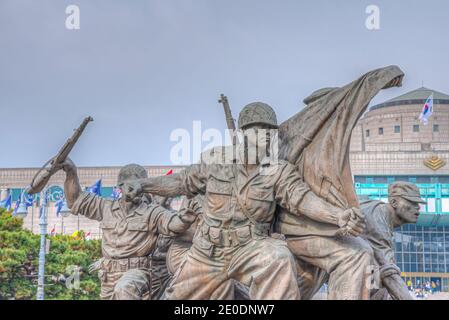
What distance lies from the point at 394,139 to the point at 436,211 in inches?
588

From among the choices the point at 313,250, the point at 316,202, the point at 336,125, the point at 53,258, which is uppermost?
the point at 336,125

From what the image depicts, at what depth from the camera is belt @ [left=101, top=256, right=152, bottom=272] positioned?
6676 mm

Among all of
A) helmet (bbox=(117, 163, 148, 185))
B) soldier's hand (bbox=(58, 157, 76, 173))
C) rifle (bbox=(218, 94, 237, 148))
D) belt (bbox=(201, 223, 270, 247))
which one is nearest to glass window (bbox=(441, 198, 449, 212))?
rifle (bbox=(218, 94, 237, 148))

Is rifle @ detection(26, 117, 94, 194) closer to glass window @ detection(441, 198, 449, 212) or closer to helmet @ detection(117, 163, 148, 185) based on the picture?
helmet @ detection(117, 163, 148, 185)

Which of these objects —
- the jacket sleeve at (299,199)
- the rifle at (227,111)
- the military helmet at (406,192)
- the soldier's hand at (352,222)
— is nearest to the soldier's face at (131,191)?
the jacket sleeve at (299,199)

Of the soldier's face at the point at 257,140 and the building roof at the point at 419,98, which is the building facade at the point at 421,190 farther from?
the soldier's face at the point at 257,140

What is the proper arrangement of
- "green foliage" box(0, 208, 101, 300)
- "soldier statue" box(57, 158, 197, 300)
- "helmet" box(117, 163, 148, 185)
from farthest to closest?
"green foliage" box(0, 208, 101, 300) → "helmet" box(117, 163, 148, 185) → "soldier statue" box(57, 158, 197, 300)

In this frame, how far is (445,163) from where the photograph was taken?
148 feet

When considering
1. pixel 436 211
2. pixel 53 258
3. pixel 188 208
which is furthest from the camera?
pixel 436 211

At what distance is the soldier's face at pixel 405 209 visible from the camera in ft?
22.9

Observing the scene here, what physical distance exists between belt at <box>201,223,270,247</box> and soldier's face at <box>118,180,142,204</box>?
992 millimetres

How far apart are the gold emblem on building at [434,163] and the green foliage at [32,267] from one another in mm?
26999

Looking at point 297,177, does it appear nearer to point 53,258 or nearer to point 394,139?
point 53,258

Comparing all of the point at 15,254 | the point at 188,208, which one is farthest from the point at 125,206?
the point at 15,254
